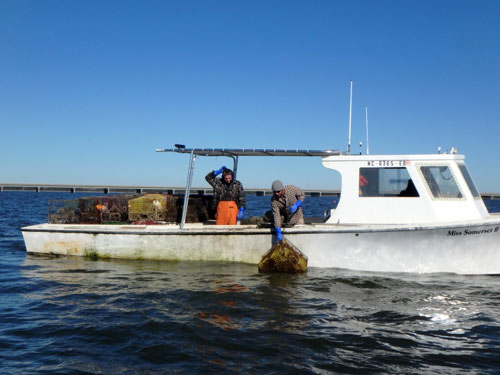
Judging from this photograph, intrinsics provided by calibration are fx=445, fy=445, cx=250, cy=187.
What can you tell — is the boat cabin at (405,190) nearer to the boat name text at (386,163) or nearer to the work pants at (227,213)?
the boat name text at (386,163)

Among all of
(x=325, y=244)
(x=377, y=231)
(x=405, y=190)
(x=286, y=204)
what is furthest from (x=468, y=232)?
(x=286, y=204)

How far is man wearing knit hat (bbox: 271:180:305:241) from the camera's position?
10.1 m

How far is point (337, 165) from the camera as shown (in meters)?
10.6

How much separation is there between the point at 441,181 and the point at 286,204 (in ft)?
11.5

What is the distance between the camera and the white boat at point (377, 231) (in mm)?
9445

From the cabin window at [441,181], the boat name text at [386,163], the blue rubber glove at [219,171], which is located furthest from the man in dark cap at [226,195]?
the cabin window at [441,181]

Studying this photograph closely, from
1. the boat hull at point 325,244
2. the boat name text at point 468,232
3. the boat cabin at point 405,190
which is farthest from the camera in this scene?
the boat cabin at point 405,190

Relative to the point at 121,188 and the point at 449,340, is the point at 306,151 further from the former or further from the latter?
the point at 121,188

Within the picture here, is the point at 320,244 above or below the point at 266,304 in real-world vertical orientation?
above

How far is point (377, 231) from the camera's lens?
374 inches

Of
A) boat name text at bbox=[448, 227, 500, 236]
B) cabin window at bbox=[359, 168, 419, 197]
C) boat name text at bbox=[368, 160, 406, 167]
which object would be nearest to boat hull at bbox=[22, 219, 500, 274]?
boat name text at bbox=[448, 227, 500, 236]

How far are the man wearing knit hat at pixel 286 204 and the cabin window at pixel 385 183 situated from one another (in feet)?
4.92

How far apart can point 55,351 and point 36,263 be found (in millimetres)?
6205

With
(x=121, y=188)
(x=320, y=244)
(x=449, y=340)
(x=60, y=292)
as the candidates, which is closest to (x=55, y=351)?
(x=60, y=292)
